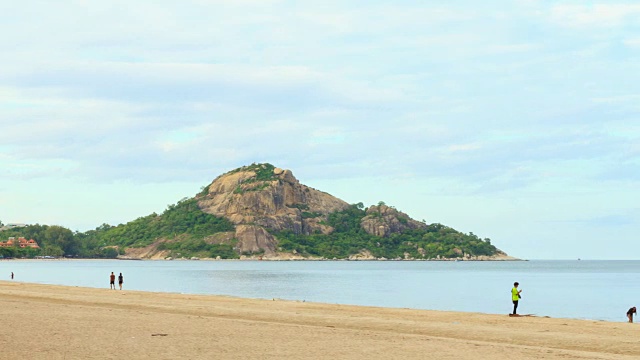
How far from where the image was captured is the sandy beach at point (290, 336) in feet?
87.5

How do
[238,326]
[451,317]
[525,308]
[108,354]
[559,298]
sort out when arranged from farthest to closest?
[559,298]
[525,308]
[451,317]
[238,326]
[108,354]

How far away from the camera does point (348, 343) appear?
3005cm

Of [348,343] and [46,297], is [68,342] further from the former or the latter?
[46,297]

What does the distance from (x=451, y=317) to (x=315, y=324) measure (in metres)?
11.5

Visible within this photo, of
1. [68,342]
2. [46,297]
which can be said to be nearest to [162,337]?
[68,342]

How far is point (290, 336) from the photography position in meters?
32.3

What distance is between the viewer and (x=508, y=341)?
1286 inches

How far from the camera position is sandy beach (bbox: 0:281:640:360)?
87.5ft

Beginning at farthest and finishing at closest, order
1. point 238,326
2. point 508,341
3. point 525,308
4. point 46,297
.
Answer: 1. point 525,308
2. point 46,297
3. point 238,326
4. point 508,341

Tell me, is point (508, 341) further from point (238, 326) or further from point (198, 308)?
point (198, 308)

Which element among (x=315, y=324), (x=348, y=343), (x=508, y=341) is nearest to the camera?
(x=348, y=343)

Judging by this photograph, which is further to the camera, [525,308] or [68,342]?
[525,308]

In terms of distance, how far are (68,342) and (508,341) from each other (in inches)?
699

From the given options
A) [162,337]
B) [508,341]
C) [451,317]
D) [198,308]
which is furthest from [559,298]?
[162,337]
